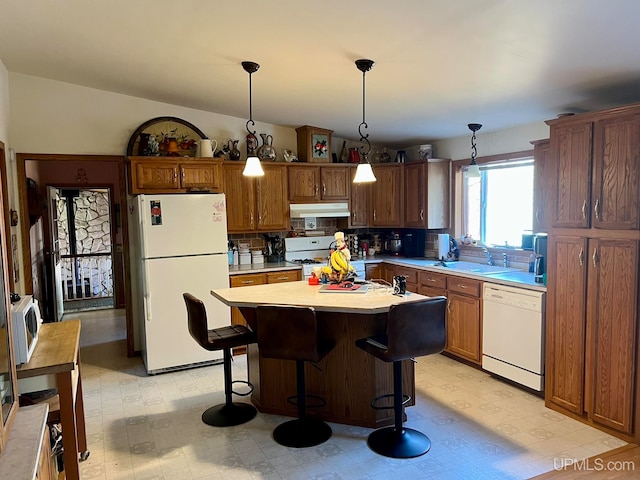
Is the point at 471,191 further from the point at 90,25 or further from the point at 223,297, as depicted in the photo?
the point at 90,25

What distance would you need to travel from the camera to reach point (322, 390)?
326 cm

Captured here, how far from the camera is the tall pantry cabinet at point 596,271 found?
2.85 m

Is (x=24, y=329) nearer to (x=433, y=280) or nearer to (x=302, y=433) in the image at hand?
(x=302, y=433)

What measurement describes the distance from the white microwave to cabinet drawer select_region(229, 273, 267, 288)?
2396 mm

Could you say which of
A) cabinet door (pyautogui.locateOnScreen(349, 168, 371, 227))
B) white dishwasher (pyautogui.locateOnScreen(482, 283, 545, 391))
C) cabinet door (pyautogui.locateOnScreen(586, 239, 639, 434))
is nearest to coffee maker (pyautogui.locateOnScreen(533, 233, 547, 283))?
white dishwasher (pyautogui.locateOnScreen(482, 283, 545, 391))

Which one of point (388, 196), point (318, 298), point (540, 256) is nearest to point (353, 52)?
point (318, 298)

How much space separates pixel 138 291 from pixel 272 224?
1590mm

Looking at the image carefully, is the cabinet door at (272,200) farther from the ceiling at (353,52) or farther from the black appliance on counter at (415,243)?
the black appliance on counter at (415,243)

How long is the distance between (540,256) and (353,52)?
2.25m

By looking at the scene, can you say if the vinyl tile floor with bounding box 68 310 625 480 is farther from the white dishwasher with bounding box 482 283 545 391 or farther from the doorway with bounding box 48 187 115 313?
the doorway with bounding box 48 187 115 313

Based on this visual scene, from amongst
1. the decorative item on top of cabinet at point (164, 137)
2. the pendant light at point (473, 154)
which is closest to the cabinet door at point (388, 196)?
the pendant light at point (473, 154)

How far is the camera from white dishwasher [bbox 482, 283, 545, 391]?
139 inches

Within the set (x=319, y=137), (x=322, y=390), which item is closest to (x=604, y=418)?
(x=322, y=390)

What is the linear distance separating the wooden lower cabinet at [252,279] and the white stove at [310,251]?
256 mm
